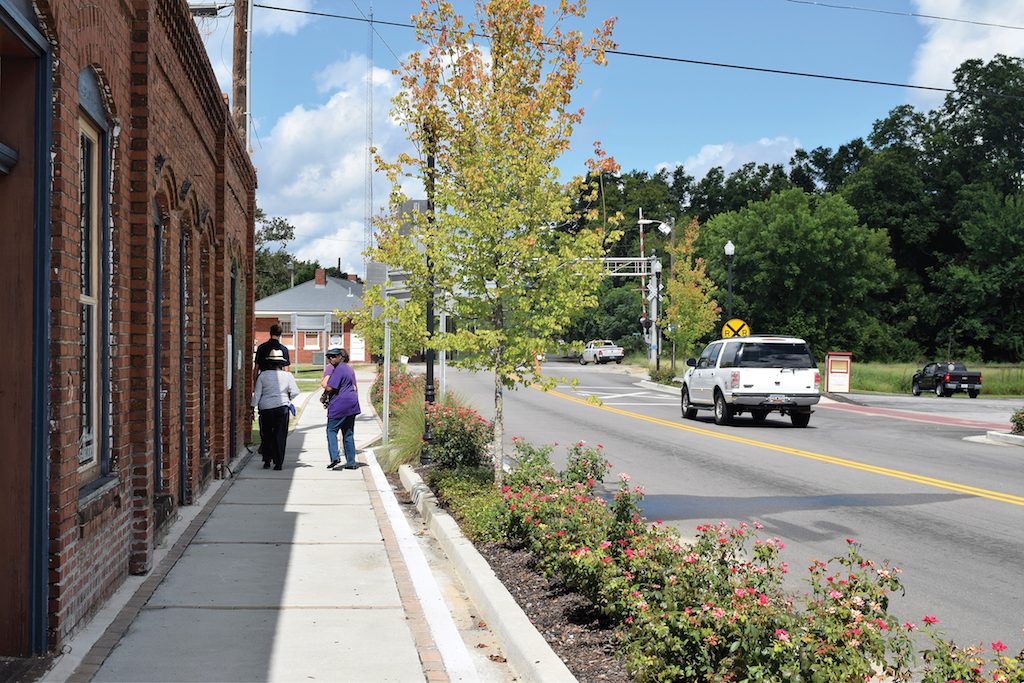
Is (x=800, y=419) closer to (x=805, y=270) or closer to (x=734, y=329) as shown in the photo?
(x=734, y=329)

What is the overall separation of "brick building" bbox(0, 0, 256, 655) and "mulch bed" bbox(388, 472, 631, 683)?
8.79 feet

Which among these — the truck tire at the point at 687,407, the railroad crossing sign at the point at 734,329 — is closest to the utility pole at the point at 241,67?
the truck tire at the point at 687,407

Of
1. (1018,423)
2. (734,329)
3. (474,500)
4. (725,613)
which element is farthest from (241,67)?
(734,329)

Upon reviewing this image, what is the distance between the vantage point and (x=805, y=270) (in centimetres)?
7581

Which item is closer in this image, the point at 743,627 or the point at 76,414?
the point at 743,627

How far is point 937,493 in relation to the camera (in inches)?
513

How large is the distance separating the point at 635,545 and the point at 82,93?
438 centimetres

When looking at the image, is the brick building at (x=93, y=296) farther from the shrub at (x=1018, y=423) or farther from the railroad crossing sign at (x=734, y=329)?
the railroad crossing sign at (x=734, y=329)

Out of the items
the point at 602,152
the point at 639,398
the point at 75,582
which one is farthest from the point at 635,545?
the point at 639,398

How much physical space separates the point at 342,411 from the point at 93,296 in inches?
332

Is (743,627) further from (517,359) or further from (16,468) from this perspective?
(517,359)

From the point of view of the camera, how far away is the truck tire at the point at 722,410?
24.5 m

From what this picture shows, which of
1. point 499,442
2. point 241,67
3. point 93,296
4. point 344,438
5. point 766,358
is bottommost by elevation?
point 344,438

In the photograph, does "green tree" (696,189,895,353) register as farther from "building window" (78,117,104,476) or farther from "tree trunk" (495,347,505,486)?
"building window" (78,117,104,476)
